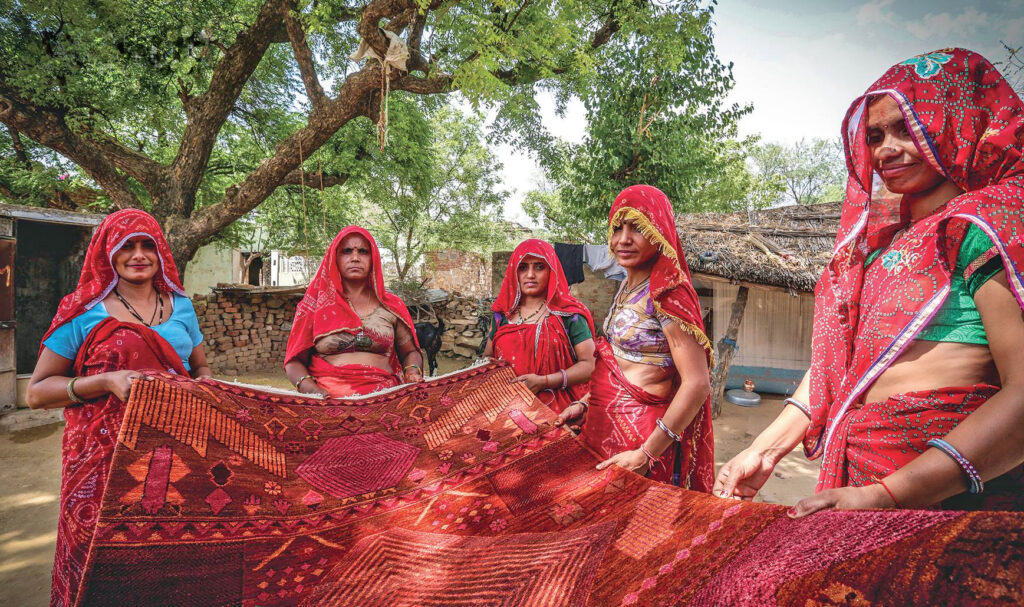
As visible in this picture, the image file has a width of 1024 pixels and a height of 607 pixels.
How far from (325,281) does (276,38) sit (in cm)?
547

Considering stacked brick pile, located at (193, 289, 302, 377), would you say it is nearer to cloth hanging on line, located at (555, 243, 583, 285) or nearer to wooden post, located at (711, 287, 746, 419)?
cloth hanging on line, located at (555, 243, 583, 285)

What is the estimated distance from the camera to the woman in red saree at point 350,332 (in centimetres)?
260

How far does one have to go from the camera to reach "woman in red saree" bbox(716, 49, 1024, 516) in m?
0.91

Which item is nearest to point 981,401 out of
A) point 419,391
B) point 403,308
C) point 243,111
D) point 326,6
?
point 419,391

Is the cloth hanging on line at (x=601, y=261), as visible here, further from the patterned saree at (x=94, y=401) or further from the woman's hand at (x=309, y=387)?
the patterned saree at (x=94, y=401)

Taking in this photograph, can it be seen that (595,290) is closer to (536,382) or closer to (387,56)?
(387,56)

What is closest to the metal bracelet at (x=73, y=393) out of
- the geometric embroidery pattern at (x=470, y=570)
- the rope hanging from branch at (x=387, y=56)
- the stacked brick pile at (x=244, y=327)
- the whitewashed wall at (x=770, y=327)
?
the geometric embroidery pattern at (x=470, y=570)

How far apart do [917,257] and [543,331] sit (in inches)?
84.2

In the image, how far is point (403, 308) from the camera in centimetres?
309

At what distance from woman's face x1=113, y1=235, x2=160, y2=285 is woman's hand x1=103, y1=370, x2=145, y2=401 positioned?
62cm

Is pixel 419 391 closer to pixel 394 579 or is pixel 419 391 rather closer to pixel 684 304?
pixel 394 579

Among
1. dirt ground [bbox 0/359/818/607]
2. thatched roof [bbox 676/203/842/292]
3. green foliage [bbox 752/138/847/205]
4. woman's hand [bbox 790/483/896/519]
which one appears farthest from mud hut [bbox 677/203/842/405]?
green foliage [bbox 752/138/847/205]

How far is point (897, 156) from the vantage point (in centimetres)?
114

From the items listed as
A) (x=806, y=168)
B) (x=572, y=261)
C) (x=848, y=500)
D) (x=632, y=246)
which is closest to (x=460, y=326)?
(x=572, y=261)
